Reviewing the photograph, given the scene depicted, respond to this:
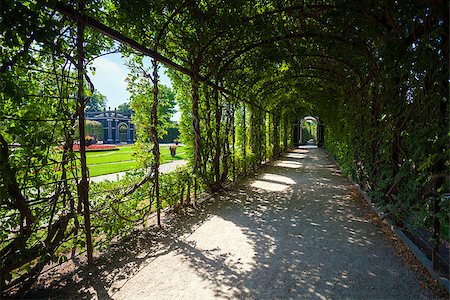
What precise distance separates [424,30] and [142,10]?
305 centimetres

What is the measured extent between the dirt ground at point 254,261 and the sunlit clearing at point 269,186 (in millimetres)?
1985

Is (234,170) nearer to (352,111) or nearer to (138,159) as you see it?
(352,111)

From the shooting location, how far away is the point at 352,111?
7.48m

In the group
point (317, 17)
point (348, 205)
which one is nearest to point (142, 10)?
point (317, 17)

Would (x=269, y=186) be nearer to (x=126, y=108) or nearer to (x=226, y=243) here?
(x=226, y=243)

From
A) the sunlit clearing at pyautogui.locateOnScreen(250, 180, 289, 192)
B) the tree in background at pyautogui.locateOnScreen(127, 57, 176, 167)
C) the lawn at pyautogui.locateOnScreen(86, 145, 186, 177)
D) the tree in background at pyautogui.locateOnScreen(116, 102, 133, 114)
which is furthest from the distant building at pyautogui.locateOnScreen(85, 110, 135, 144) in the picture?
the tree in background at pyautogui.locateOnScreen(127, 57, 176, 167)

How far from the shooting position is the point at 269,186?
7.68 meters

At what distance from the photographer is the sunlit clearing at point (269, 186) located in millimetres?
7254

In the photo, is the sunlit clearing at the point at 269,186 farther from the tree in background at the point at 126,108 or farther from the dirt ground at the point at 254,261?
the tree in background at the point at 126,108

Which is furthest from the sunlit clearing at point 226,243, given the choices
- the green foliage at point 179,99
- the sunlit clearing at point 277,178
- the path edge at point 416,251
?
the sunlit clearing at point 277,178

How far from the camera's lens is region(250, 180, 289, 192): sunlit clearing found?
7.25 meters

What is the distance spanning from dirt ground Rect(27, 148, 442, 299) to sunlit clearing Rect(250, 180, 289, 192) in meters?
1.98

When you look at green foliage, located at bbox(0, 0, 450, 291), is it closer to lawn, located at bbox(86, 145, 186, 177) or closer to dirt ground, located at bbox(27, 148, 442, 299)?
dirt ground, located at bbox(27, 148, 442, 299)

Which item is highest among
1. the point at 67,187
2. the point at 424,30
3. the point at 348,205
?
the point at 424,30
